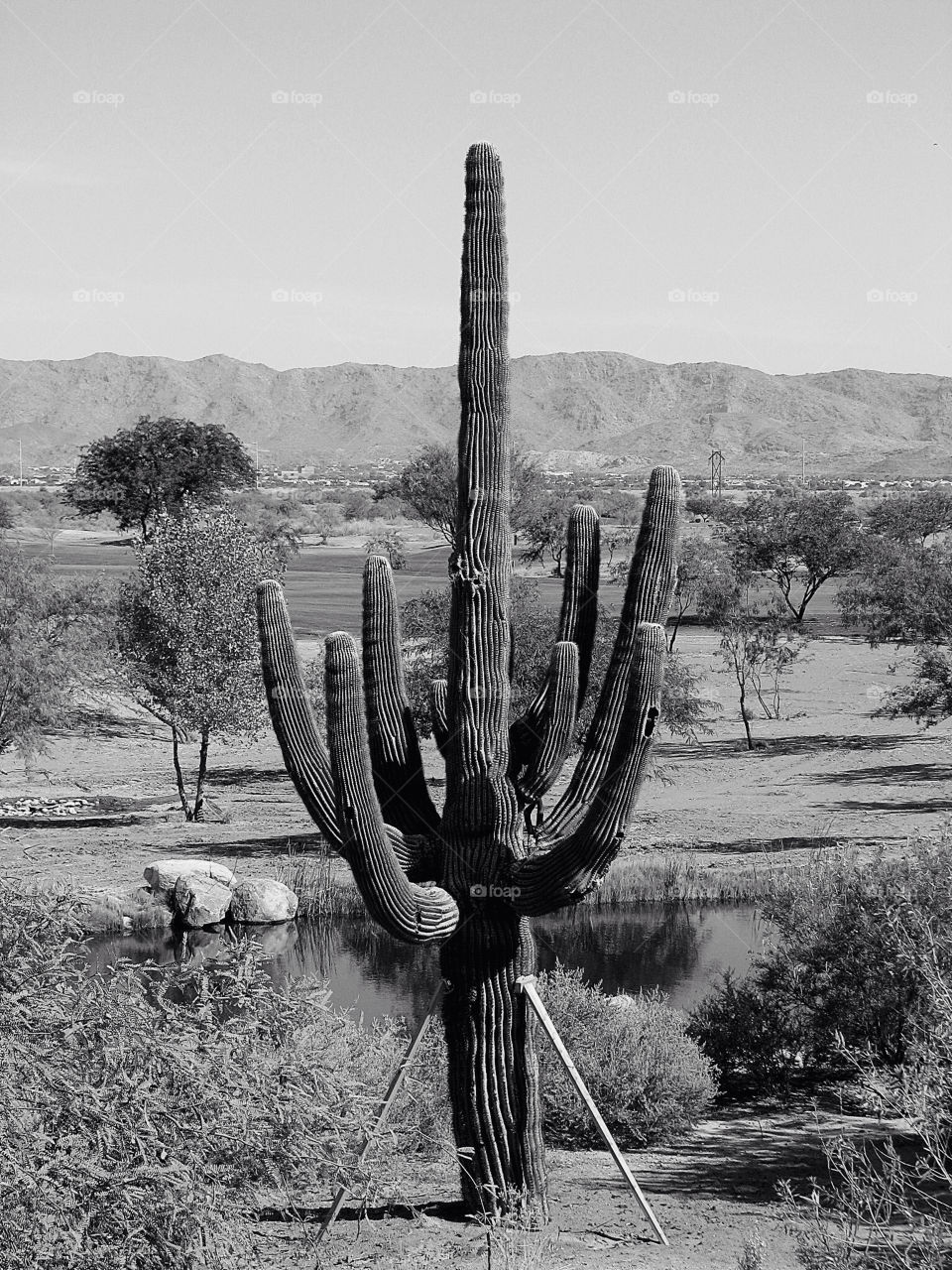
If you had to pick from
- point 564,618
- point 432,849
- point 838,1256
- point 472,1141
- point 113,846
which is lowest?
point 113,846

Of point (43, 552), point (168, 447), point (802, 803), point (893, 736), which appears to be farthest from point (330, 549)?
point (802, 803)

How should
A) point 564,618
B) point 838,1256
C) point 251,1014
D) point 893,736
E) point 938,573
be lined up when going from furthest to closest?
point 893,736, point 938,573, point 564,618, point 251,1014, point 838,1256

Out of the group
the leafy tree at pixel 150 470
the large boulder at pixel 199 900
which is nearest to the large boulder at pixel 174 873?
the large boulder at pixel 199 900

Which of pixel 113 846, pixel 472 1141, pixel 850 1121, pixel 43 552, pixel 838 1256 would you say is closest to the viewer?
pixel 838 1256

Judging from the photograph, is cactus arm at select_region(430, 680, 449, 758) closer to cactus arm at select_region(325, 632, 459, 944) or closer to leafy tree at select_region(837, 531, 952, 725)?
A: cactus arm at select_region(325, 632, 459, 944)

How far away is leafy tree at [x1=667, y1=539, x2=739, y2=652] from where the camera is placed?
156ft

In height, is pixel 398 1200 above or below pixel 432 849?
below

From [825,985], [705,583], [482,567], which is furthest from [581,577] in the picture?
[705,583]

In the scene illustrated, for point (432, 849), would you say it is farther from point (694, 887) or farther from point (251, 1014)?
point (694, 887)

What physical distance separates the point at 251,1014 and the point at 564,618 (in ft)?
12.8

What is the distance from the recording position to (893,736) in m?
34.1

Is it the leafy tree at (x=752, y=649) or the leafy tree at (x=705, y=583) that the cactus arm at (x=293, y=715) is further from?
the leafy tree at (x=705, y=583)

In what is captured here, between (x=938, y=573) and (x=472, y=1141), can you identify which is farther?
(x=938, y=573)

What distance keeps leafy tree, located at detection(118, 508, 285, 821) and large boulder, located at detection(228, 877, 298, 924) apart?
5427 millimetres
